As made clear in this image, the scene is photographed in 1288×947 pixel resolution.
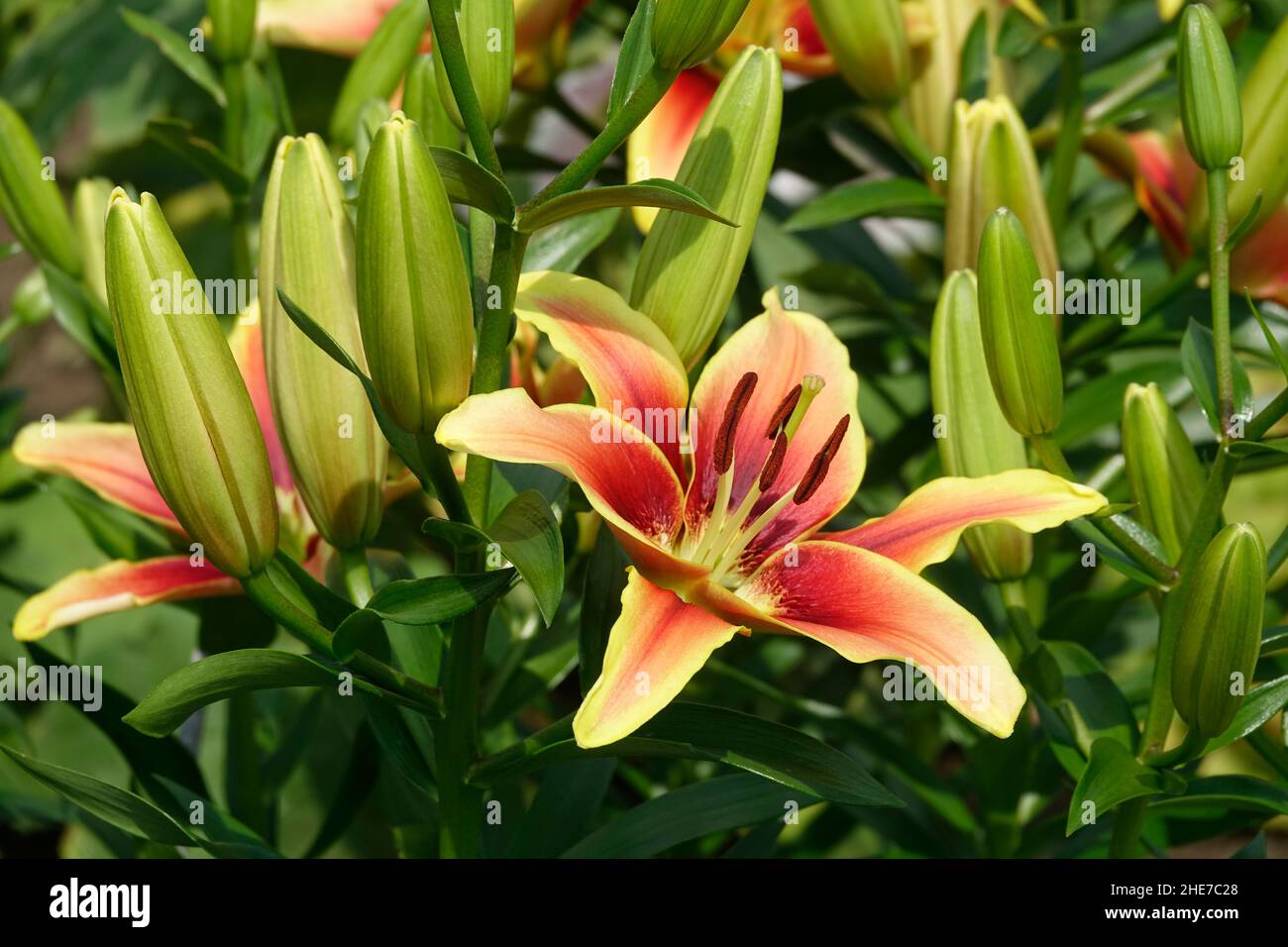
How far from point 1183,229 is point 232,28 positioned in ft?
1.49

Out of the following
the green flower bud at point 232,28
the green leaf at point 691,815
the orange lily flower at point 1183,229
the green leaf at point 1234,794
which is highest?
the green flower bud at point 232,28

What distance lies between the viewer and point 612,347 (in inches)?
18.2

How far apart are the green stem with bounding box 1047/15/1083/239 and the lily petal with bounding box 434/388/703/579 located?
307 mm

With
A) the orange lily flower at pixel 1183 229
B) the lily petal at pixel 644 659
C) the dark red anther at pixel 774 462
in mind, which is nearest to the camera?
the lily petal at pixel 644 659

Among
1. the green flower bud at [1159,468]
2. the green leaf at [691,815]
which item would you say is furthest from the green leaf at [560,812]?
the green flower bud at [1159,468]

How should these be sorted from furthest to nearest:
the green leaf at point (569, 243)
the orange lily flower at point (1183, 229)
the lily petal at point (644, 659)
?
1. the orange lily flower at point (1183, 229)
2. the green leaf at point (569, 243)
3. the lily petal at point (644, 659)

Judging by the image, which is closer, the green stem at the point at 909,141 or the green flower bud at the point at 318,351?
the green flower bud at the point at 318,351

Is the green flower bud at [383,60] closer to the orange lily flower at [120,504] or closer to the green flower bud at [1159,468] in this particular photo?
the orange lily flower at [120,504]

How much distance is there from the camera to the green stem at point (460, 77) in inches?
15.9

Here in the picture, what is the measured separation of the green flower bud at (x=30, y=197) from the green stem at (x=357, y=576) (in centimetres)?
25

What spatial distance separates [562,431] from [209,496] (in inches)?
4.3

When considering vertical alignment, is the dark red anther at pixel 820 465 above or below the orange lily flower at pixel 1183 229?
below

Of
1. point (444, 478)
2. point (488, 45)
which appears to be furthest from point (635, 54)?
point (444, 478)
